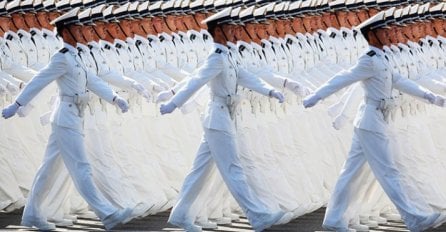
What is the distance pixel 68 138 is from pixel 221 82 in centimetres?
142

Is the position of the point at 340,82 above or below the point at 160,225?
above

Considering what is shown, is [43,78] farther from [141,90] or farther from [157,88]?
[157,88]

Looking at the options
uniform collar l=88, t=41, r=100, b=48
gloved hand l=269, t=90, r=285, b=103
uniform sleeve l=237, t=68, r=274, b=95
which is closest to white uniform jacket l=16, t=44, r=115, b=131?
uniform collar l=88, t=41, r=100, b=48

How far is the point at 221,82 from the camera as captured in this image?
68.4 feet

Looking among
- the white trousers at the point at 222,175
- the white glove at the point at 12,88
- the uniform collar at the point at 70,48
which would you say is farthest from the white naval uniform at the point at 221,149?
the white glove at the point at 12,88

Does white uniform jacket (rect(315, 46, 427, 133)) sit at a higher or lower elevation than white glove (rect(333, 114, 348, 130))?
higher

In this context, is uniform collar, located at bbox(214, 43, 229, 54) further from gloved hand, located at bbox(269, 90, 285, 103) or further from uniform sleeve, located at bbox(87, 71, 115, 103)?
uniform sleeve, located at bbox(87, 71, 115, 103)

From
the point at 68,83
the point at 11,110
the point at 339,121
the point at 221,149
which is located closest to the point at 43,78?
the point at 68,83

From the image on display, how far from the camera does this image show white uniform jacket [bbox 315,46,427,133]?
20312 mm

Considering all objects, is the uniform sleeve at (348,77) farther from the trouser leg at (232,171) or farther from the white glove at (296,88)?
the trouser leg at (232,171)

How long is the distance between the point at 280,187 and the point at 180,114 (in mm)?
3060

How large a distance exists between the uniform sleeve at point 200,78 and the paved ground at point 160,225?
1.43 meters

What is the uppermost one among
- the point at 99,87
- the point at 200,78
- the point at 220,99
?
the point at 99,87

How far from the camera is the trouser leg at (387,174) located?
20.4 metres
